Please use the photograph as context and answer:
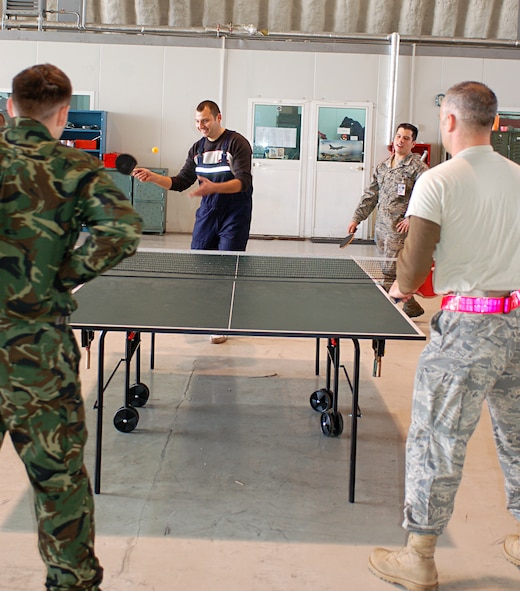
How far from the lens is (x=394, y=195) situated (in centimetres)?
590

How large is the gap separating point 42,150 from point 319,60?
10.3 meters

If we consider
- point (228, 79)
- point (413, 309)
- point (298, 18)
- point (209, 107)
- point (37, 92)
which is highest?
point (298, 18)

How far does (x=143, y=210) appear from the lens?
37.0ft

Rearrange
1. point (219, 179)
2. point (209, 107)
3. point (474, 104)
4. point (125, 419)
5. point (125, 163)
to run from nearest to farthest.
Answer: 1. point (474, 104)
2. point (125, 163)
3. point (125, 419)
4. point (209, 107)
5. point (219, 179)

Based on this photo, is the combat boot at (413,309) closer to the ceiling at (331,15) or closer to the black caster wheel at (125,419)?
the black caster wheel at (125,419)

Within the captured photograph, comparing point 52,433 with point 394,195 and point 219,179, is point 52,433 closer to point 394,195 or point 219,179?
point 219,179

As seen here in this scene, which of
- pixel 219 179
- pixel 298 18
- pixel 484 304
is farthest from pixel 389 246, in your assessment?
pixel 298 18

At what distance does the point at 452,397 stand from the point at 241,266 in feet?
8.42

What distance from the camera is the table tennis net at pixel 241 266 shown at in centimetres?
412

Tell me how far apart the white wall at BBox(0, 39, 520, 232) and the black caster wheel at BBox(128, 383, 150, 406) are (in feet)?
26.9

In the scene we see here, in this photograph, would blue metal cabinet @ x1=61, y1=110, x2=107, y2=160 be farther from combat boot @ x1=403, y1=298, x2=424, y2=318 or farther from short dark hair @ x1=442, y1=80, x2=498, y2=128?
short dark hair @ x1=442, y1=80, x2=498, y2=128

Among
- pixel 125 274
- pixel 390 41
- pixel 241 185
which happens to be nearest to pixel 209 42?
pixel 390 41

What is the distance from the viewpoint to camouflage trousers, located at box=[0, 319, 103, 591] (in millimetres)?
1696

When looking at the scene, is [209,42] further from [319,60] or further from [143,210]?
[143,210]
